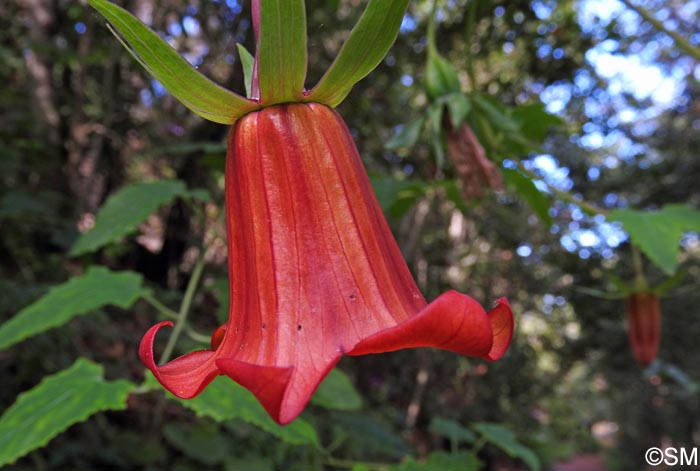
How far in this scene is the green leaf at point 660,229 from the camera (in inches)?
45.5

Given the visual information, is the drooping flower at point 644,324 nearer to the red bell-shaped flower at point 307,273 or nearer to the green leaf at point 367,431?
the green leaf at point 367,431

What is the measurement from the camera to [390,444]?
2.03 meters

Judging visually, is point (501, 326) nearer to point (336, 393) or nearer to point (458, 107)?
point (458, 107)

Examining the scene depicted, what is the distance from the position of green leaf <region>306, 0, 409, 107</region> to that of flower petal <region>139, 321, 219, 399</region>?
22 centimetres

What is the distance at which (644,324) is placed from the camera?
73.2 inches

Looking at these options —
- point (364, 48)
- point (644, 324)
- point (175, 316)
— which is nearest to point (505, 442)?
point (644, 324)

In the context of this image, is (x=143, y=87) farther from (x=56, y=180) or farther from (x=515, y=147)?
(x=515, y=147)

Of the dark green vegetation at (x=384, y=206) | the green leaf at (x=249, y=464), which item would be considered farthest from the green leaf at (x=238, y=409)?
the green leaf at (x=249, y=464)

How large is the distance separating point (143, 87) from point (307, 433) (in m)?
2.60

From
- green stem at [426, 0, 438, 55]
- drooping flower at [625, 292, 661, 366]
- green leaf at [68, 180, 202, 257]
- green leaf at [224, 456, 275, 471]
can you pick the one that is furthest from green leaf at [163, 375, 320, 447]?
drooping flower at [625, 292, 661, 366]

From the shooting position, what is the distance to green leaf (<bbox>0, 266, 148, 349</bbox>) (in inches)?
36.7

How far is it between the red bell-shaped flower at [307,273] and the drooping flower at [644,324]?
167 centimetres

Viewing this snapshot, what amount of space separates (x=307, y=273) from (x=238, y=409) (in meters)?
0.52

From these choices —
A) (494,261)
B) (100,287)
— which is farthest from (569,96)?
(100,287)
